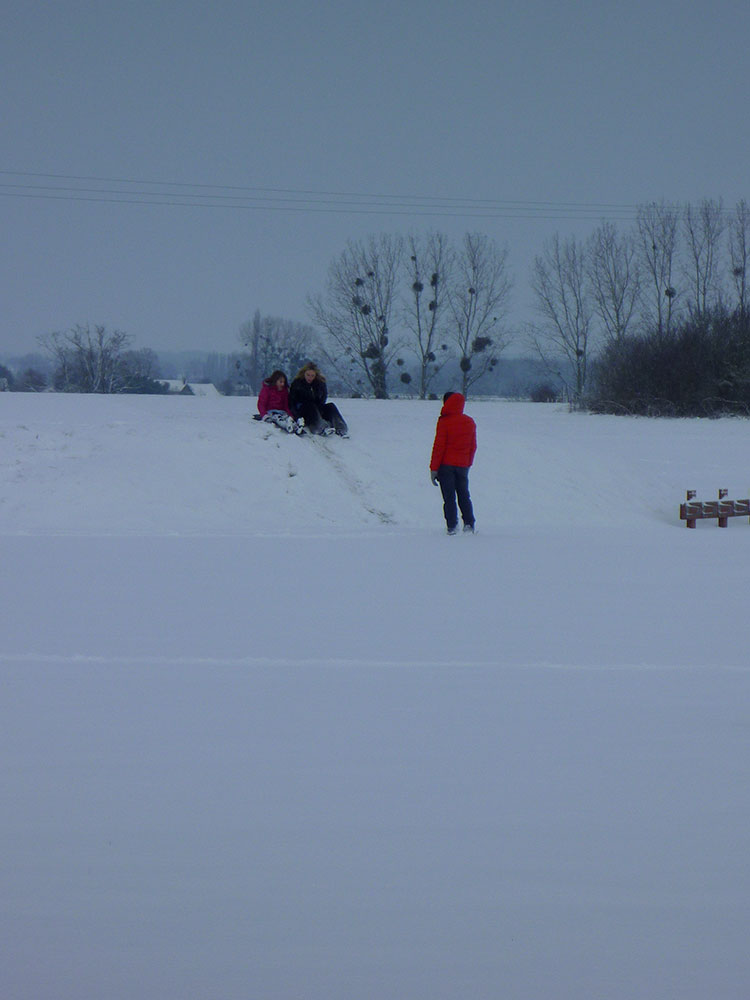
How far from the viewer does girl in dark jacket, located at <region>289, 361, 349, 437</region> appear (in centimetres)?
1700

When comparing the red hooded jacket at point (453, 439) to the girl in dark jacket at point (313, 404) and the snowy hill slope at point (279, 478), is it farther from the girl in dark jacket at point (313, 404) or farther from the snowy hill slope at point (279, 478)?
the girl in dark jacket at point (313, 404)

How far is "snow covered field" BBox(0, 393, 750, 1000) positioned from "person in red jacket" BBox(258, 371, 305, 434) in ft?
21.7

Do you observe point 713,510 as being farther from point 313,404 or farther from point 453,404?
point 313,404

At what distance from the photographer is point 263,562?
998cm

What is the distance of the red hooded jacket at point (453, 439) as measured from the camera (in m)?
12.3

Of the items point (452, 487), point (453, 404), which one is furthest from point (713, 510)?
point (453, 404)

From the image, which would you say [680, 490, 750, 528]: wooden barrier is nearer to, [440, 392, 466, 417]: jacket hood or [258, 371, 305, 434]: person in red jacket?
[440, 392, 466, 417]: jacket hood

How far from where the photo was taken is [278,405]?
688 inches

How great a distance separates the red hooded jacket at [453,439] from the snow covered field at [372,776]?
2.11m

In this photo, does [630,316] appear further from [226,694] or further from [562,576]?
[226,694]

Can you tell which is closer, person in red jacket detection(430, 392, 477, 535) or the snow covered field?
the snow covered field

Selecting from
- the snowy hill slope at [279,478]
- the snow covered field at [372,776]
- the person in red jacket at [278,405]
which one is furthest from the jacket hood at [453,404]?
the person in red jacket at [278,405]

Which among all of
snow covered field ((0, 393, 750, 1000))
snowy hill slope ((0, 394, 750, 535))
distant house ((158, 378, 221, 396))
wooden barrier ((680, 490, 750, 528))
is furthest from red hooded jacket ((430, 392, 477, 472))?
distant house ((158, 378, 221, 396))

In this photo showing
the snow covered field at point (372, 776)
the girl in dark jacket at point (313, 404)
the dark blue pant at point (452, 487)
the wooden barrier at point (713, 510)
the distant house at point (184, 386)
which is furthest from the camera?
the distant house at point (184, 386)
